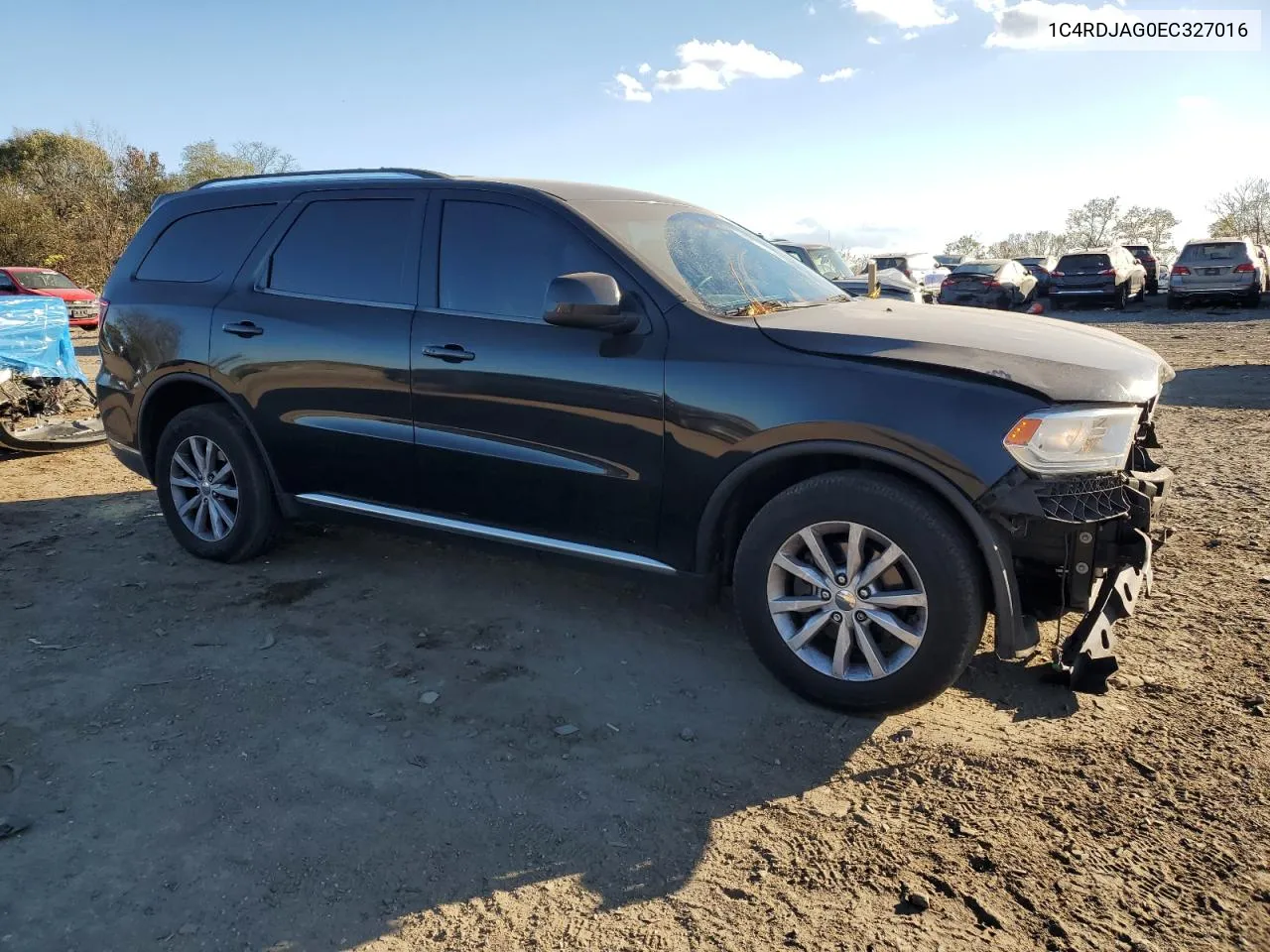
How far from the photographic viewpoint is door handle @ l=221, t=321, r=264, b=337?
4598 mm

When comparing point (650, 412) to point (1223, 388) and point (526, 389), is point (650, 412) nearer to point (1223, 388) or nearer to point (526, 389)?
point (526, 389)

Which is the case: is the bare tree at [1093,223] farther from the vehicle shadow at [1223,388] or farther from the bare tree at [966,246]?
the vehicle shadow at [1223,388]

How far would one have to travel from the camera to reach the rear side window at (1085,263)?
23.2 m

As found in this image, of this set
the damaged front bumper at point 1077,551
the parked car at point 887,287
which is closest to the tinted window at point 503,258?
the damaged front bumper at point 1077,551

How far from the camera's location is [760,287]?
4051 mm

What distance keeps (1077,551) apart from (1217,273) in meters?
22.7

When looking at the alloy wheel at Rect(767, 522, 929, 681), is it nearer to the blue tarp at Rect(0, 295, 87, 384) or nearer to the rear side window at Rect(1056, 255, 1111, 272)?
the blue tarp at Rect(0, 295, 87, 384)

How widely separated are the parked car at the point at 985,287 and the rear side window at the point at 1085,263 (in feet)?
8.66

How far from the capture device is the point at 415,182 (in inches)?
169

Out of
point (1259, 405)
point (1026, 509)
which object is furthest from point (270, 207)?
point (1259, 405)

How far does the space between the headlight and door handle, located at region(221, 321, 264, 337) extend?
3488mm

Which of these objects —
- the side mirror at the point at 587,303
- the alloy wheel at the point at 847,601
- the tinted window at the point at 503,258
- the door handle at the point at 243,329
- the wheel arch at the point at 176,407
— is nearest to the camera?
the alloy wheel at the point at 847,601

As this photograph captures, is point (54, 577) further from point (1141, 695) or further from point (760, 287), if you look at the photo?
point (1141, 695)

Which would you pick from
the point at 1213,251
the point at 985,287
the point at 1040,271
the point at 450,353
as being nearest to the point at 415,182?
the point at 450,353
